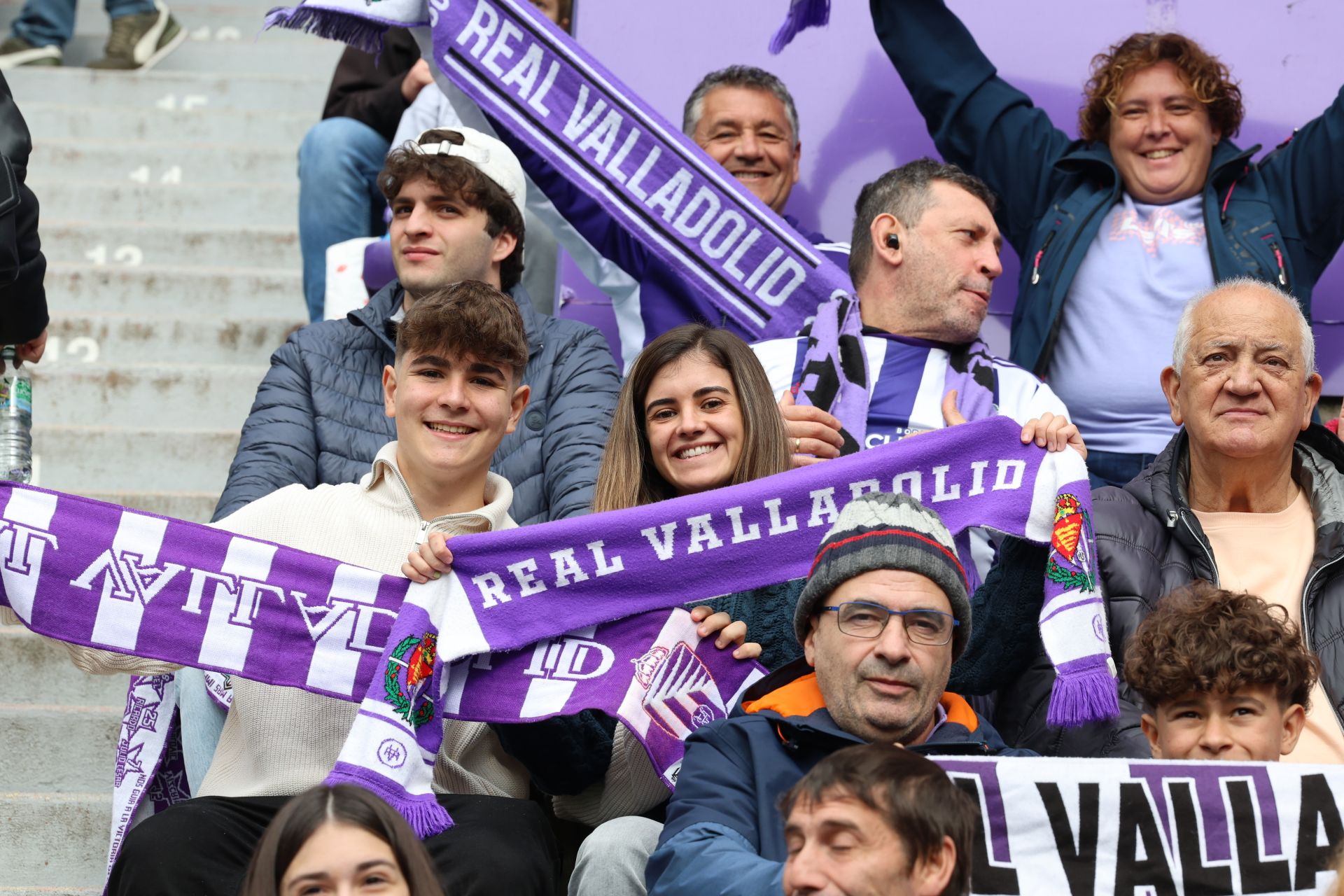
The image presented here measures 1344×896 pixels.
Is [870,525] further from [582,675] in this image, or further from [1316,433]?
[1316,433]

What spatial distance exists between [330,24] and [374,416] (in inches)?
47.1

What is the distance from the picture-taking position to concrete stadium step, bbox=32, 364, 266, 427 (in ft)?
20.3

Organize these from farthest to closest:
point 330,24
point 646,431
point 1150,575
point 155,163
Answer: point 155,163, point 330,24, point 646,431, point 1150,575

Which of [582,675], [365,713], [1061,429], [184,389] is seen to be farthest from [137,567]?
[184,389]

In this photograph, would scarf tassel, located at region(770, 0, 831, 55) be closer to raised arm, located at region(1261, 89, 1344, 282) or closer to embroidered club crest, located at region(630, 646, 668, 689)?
raised arm, located at region(1261, 89, 1344, 282)

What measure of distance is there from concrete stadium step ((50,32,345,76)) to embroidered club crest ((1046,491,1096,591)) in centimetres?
619

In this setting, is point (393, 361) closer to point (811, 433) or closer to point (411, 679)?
point (811, 433)

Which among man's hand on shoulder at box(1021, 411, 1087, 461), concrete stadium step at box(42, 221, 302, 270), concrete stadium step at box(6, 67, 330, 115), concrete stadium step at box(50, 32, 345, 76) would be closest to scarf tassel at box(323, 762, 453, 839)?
man's hand on shoulder at box(1021, 411, 1087, 461)

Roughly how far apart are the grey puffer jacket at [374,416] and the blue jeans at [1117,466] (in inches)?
56.1

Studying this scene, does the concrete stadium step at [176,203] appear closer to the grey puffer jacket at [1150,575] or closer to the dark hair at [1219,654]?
the grey puffer jacket at [1150,575]

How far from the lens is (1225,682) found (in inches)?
133

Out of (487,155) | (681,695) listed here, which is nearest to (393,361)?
(487,155)

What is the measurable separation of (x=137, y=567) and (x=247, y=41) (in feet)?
21.1

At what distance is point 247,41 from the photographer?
962 centimetres
